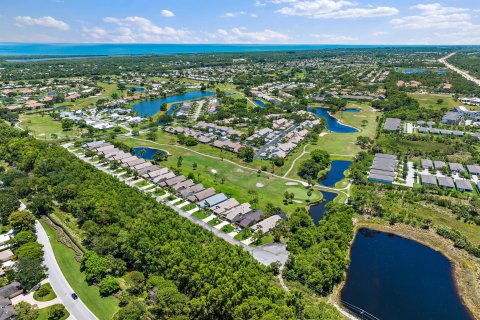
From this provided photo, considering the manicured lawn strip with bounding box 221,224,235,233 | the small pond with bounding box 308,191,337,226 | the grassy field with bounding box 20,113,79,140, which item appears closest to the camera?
the manicured lawn strip with bounding box 221,224,235,233

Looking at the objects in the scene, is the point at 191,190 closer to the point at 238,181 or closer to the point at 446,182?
the point at 238,181

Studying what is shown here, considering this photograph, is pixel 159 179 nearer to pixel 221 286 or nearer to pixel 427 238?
pixel 221 286

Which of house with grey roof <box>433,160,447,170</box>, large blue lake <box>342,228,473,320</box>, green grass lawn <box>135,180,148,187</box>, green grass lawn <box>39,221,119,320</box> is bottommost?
large blue lake <box>342,228,473,320</box>

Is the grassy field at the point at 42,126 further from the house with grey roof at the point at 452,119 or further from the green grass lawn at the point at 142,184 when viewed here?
the house with grey roof at the point at 452,119

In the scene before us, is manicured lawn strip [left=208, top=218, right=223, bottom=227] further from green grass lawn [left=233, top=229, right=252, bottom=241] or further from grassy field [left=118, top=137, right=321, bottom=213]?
grassy field [left=118, top=137, right=321, bottom=213]

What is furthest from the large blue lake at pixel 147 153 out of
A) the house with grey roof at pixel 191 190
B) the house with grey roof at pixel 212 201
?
the house with grey roof at pixel 212 201

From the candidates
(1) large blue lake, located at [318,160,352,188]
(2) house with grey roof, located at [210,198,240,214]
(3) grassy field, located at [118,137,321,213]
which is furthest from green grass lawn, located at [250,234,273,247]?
(1) large blue lake, located at [318,160,352,188]
